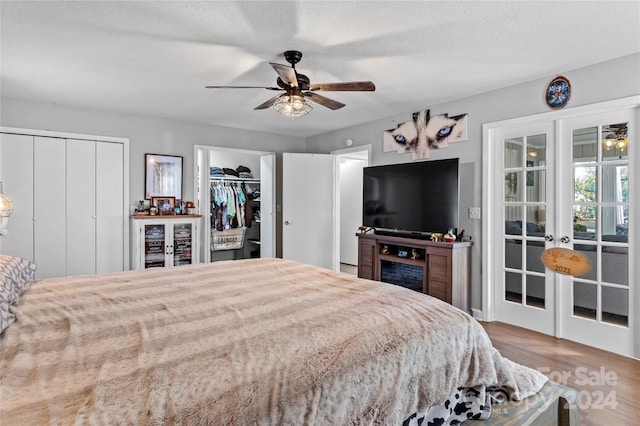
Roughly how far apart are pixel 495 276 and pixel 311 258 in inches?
103

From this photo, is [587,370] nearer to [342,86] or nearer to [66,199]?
[342,86]

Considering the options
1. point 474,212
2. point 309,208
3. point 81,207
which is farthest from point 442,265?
point 81,207

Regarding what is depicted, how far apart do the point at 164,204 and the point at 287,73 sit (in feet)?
9.89

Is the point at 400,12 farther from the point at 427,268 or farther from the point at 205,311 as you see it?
the point at 427,268

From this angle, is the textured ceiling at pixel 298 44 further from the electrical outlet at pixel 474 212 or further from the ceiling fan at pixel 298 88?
the electrical outlet at pixel 474 212

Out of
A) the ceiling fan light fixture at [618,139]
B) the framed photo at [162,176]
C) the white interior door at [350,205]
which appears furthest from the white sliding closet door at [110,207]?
the ceiling fan light fixture at [618,139]

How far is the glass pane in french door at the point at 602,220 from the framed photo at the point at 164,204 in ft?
14.6

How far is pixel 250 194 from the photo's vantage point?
6363 millimetres

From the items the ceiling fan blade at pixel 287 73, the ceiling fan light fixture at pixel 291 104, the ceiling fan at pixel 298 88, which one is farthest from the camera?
the ceiling fan light fixture at pixel 291 104

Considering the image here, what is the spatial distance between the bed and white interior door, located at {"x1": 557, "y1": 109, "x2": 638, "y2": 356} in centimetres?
140

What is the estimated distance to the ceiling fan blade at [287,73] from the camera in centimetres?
217

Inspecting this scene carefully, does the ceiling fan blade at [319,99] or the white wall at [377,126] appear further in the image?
the white wall at [377,126]

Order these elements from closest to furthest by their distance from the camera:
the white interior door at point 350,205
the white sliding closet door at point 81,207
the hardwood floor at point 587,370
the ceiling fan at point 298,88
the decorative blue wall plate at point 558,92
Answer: the hardwood floor at point 587,370
the ceiling fan at point 298,88
the decorative blue wall plate at point 558,92
the white sliding closet door at point 81,207
the white interior door at point 350,205

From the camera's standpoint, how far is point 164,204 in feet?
14.9
